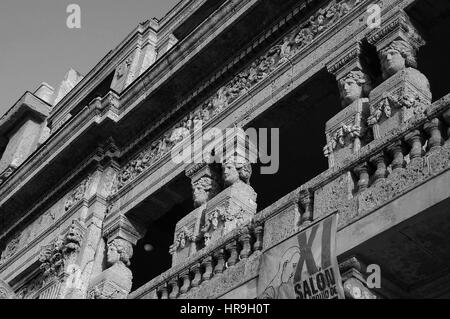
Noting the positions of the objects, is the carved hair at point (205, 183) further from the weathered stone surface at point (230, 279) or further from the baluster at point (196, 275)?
the weathered stone surface at point (230, 279)

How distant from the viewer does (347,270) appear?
6.96m

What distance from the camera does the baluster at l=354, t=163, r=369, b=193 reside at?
755 cm

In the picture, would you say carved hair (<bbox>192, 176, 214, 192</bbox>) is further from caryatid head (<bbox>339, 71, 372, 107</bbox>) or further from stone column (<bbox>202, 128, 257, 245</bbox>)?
caryatid head (<bbox>339, 71, 372, 107</bbox>)

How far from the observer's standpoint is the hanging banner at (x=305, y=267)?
6938 mm

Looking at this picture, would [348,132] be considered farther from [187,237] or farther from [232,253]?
[187,237]

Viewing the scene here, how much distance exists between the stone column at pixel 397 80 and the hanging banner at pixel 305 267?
A: 4.47 ft

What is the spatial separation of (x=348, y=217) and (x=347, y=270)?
0.60 meters

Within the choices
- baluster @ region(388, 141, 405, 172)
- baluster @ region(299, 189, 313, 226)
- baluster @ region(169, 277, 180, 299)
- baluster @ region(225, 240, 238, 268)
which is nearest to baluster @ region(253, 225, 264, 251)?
baluster @ region(225, 240, 238, 268)

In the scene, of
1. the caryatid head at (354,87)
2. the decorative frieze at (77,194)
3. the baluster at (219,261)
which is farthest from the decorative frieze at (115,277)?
the caryatid head at (354,87)

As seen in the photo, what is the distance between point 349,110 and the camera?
8805mm

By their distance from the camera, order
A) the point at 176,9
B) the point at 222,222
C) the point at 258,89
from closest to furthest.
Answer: the point at 222,222
the point at 258,89
the point at 176,9

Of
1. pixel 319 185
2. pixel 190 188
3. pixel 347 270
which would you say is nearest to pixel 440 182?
pixel 347 270

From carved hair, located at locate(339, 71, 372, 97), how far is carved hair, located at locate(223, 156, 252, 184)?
6.02 ft
